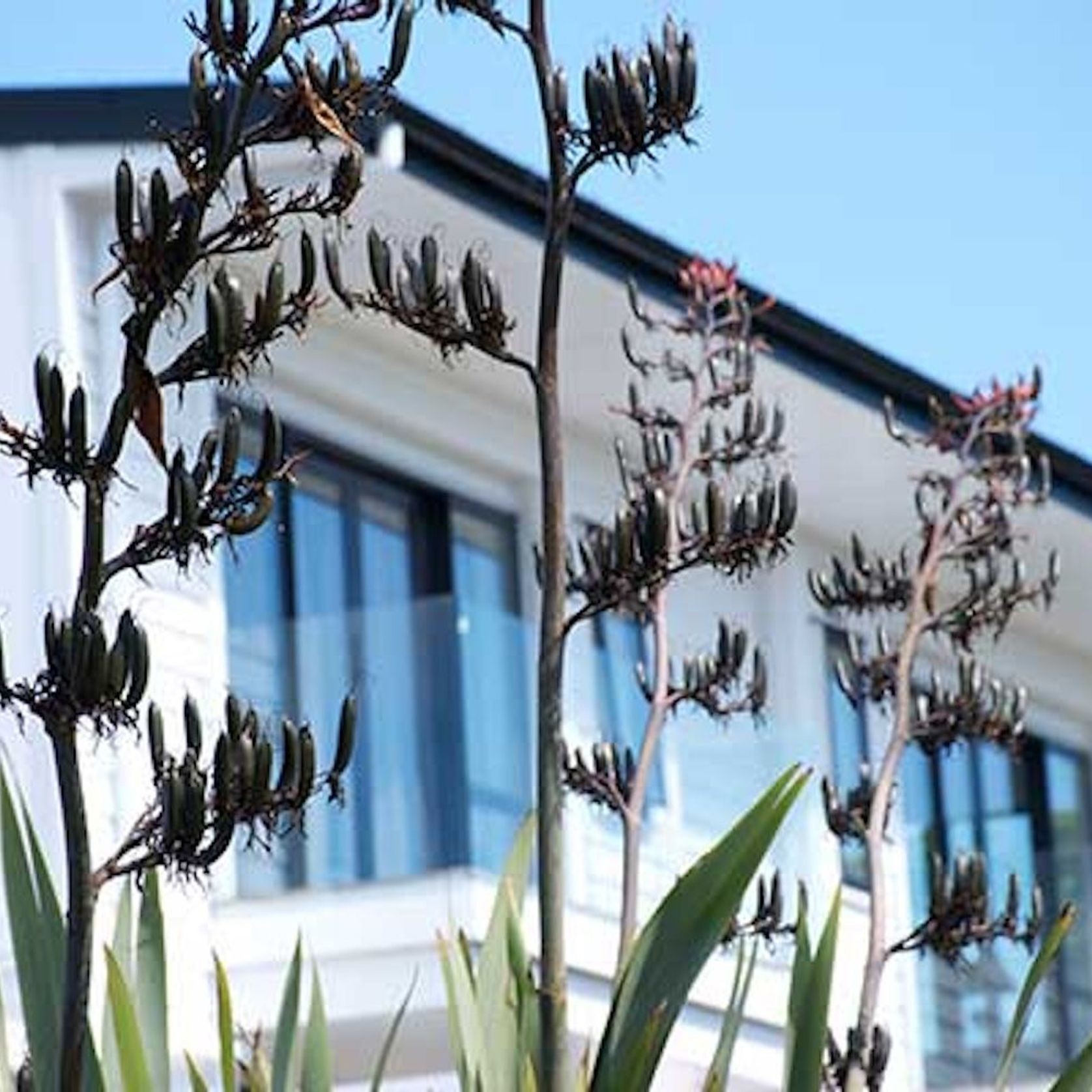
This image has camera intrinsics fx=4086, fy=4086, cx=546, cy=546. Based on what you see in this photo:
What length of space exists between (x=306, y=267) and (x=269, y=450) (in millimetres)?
→ 278

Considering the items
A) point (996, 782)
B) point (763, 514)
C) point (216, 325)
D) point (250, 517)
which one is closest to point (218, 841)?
point (250, 517)

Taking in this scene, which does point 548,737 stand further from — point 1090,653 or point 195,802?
point 1090,653

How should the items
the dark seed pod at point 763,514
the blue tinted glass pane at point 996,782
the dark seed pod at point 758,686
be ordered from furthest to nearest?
the blue tinted glass pane at point 996,782
the dark seed pod at point 758,686
the dark seed pod at point 763,514

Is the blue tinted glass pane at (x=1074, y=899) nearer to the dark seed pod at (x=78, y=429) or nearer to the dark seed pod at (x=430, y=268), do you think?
the dark seed pod at (x=430, y=268)

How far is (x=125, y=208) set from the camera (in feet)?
17.4

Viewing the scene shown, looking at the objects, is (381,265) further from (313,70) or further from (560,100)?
(313,70)

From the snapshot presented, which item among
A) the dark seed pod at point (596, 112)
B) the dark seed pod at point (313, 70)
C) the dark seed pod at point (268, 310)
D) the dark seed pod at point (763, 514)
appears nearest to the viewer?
the dark seed pod at point (268, 310)

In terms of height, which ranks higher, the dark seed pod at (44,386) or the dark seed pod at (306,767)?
the dark seed pod at (44,386)

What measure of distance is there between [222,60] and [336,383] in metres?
12.9

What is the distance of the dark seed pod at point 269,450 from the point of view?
5.31 meters

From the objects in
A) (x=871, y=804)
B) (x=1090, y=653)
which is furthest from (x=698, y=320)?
(x=1090, y=653)

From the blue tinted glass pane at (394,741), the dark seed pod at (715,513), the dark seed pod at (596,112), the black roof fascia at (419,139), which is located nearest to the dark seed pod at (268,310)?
the dark seed pod at (596,112)

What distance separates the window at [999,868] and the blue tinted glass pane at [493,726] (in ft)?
7.24

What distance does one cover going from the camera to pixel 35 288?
16812 mm
